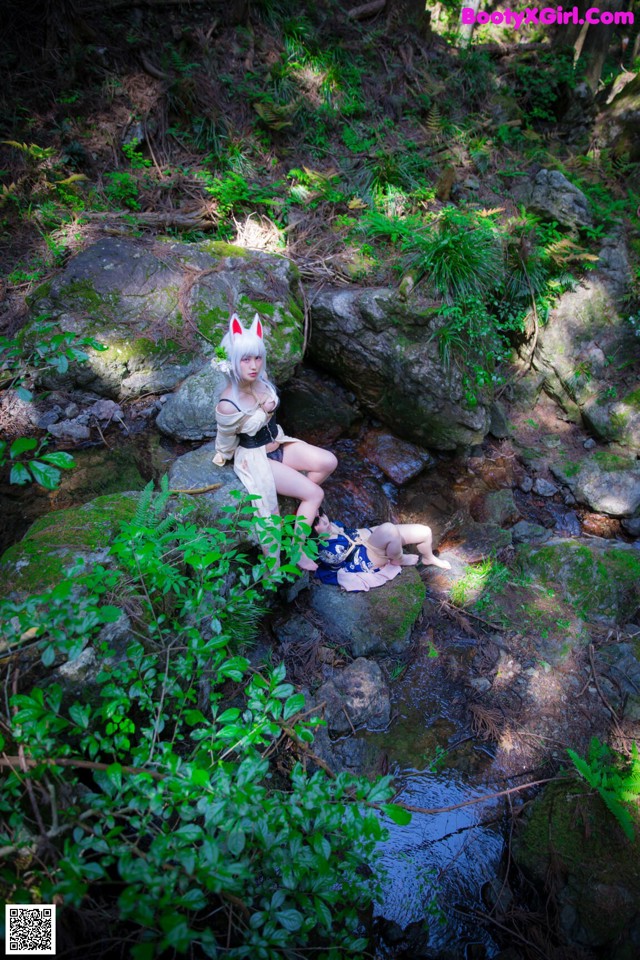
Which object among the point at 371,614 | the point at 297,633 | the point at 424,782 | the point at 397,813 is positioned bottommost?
the point at 424,782

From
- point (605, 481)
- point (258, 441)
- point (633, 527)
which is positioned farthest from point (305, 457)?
point (633, 527)

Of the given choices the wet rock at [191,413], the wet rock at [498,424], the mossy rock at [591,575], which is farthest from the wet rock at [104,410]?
the wet rock at [498,424]

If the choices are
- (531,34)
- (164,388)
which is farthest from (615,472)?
(531,34)

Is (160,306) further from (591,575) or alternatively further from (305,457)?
(591,575)

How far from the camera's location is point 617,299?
21.1 ft

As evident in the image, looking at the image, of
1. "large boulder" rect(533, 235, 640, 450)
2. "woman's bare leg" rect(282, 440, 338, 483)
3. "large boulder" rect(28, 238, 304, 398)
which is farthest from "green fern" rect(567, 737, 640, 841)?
"large boulder" rect(533, 235, 640, 450)

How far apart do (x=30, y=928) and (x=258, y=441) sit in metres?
2.81

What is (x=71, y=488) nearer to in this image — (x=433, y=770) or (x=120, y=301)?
(x=120, y=301)

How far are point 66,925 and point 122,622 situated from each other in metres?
1.09

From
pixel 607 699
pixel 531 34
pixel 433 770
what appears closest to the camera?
pixel 433 770

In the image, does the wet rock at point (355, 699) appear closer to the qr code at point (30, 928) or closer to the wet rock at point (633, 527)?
the qr code at point (30, 928)

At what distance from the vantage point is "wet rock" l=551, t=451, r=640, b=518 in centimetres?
550

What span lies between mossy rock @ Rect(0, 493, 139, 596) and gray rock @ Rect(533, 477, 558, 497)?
452cm

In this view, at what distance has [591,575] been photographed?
4484 millimetres
